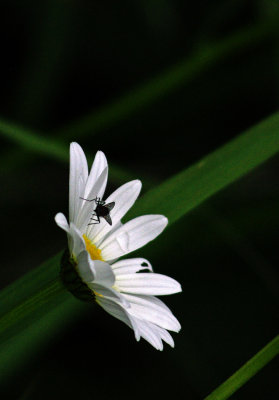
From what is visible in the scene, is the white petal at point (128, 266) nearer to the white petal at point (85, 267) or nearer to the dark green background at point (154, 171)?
the white petal at point (85, 267)

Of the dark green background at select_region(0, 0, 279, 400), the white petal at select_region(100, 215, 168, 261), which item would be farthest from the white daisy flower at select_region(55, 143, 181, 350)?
the dark green background at select_region(0, 0, 279, 400)

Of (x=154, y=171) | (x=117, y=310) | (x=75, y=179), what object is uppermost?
(x=154, y=171)

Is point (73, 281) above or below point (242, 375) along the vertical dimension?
above

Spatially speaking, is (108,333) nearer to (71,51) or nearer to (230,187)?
(230,187)

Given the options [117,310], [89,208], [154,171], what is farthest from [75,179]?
[154,171]

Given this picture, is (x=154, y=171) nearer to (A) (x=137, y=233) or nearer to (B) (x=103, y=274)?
(A) (x=137, y=233)

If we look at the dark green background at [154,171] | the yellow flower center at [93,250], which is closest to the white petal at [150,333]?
the yellow flower center at [93,250]

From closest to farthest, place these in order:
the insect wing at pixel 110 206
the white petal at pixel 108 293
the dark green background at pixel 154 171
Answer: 1. the white petal at pixel 108 293
2. the insect wing at pixel 110 206
3. the dark green background at pixel 154 171

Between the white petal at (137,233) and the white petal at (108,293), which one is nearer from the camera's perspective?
the white petal at (108,293)
